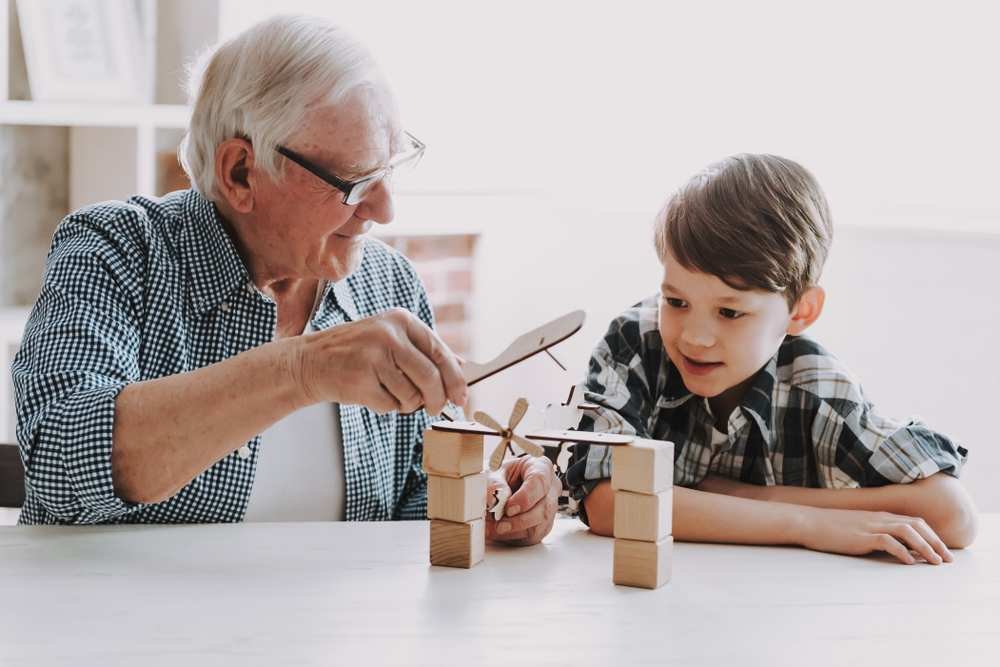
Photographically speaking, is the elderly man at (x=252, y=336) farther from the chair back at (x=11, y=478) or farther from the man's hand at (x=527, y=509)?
the chair back at (x=11, y=478)

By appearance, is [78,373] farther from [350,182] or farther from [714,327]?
[714,327]

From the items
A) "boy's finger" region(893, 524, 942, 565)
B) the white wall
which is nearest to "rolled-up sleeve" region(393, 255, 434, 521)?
"boy's finger" region(893, 524, 942, 565)

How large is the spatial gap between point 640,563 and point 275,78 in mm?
816

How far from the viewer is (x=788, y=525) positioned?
1331 millimetres

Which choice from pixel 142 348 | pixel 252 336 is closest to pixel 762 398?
pixel 252 336

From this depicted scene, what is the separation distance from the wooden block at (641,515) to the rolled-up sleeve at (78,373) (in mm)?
597

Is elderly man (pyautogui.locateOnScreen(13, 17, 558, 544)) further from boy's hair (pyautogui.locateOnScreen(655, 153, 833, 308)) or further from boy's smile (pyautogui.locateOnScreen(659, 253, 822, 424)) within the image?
boy's hair (pyautogui.locateOnScreen(655, 153, 833, 308))

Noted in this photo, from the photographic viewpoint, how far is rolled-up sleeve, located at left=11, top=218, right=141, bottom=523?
1.23 meters

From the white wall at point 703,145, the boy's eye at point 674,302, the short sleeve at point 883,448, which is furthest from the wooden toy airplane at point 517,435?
the white wall at point 703,145

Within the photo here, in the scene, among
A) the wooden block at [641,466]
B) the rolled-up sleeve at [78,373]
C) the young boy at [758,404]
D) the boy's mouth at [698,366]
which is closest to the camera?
the wooden block at [641,466]

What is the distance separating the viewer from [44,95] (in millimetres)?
2738

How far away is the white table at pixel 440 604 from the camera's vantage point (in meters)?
0.95

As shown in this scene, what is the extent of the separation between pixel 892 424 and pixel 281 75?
979mm

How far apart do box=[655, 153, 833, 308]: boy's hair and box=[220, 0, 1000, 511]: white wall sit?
0.91 m
